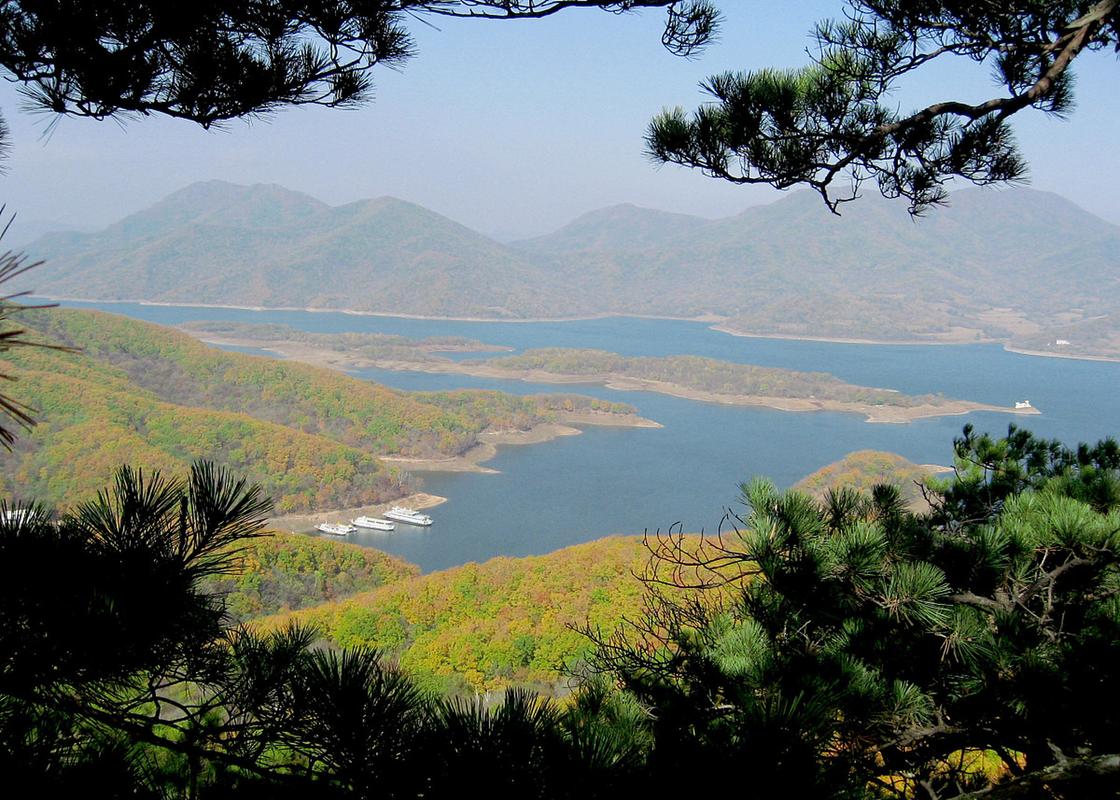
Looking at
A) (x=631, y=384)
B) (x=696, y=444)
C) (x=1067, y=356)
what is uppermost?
(x=1067, y=356)

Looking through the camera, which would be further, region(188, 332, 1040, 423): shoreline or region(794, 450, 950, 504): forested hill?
region(188, 332, 1040, 423): shoreline

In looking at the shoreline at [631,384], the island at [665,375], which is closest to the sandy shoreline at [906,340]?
the island at [665,375]

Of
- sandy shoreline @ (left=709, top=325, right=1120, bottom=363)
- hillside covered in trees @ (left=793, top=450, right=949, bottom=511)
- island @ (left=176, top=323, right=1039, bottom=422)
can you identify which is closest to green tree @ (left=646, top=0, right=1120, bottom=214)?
hillside covered in trees @ (left=793, top=450, right=949, bottom=511)

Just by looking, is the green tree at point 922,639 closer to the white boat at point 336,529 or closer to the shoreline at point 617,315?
the white boat at point 336,529

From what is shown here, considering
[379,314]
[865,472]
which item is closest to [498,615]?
[865,472]

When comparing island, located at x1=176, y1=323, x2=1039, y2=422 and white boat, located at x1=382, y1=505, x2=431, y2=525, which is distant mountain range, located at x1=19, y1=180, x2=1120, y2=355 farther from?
white boat, located at x1=382, y1=505, x2=431, y2=525

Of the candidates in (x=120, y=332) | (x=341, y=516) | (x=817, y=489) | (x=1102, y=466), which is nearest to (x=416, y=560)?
(x=341, y=516)

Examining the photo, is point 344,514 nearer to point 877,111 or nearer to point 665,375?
point 877,111
